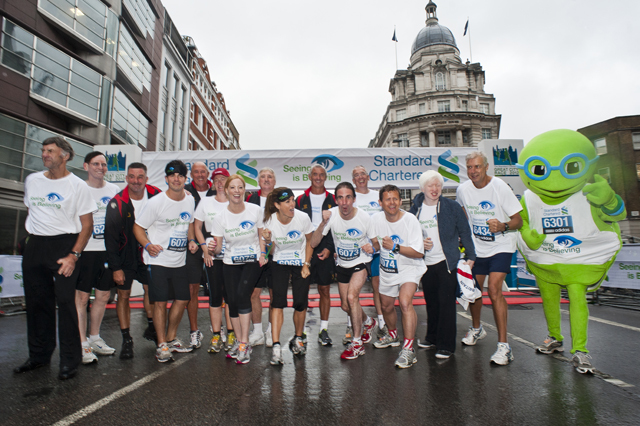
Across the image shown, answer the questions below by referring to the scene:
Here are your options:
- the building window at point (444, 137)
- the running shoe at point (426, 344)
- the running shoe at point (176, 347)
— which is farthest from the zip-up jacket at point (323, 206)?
the building window at point (444, 137)

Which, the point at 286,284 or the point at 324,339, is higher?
the point at 286,284

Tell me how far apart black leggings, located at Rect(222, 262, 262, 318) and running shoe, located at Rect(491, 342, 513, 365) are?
2.61 m

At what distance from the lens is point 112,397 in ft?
9.57

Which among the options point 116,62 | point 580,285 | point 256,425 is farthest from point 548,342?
point 116,62

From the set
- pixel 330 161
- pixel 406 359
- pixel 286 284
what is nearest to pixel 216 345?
pixel 286 284

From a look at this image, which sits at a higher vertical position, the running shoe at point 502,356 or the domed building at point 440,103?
the domed building at point 440,103

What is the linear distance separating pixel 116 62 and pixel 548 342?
24.3 metres

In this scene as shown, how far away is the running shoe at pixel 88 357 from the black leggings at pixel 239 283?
153 centimetres

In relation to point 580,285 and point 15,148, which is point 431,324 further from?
point 15,148

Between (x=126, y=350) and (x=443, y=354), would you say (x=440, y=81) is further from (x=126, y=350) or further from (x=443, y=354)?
(x=126, y=350)

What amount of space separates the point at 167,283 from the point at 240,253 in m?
0.95

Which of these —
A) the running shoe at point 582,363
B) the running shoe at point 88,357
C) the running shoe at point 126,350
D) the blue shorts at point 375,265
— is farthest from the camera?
the blue shorts at point 375,265

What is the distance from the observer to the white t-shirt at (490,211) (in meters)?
4.14

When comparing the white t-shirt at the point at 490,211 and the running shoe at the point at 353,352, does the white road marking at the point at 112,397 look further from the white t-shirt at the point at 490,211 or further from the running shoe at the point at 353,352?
the white t-shirt at the point at 490,211
